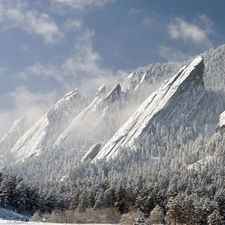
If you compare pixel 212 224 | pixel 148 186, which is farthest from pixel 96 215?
pixel 212 224

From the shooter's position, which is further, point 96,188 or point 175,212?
point 96,188

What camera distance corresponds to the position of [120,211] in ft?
349

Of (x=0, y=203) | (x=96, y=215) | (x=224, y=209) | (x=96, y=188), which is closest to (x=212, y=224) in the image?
(x=224, y=209)

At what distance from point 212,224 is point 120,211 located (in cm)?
3308

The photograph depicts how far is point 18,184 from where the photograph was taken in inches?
4532

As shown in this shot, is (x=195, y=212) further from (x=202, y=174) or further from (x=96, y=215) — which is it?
(x=202, y=174)

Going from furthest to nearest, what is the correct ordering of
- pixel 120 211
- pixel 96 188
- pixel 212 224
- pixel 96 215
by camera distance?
pixel 96 188, pixel 120 211, pixel 96 215, pixel 212 224

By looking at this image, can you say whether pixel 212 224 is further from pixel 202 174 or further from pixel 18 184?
pixel 202 174

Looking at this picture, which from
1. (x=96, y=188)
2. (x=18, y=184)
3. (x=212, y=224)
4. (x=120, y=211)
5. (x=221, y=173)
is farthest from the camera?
(x=221, y=173)

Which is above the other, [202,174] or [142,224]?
[202,174]

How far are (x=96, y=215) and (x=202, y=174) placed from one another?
87275 mm

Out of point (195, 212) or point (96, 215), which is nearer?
point (195, 212)

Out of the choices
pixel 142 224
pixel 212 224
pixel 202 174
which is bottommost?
pixel 142 224

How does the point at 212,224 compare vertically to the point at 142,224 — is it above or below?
above
